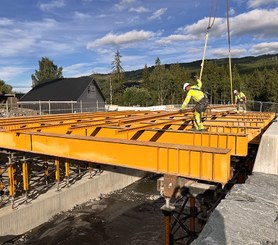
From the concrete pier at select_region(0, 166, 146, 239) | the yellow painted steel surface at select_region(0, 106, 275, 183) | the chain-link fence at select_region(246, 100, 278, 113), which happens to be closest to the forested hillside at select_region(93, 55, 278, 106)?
the chain-link fence at select_region(246, 100, 278, 113)

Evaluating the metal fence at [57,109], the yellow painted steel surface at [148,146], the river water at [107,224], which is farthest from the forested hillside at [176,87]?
the yellow painted steel surface at [148,146]

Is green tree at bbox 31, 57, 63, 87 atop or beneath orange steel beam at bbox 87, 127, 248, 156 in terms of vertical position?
atop

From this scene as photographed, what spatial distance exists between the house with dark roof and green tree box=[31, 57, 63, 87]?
1494 inches

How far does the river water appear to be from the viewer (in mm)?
12992

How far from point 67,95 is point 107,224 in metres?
28.7

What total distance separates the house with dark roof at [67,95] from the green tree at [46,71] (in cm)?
3795

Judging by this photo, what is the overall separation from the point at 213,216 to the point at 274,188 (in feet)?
7.21

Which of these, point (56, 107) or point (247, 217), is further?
point (56, 107)

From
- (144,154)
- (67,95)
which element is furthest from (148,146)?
(67,95)

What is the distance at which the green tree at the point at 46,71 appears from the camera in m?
82.6

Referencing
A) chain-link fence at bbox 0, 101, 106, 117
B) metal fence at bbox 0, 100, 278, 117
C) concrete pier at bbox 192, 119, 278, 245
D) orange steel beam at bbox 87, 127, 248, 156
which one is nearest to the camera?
concrete pier at bbox 192, 119, 278, 245

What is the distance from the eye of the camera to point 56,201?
14820 millimetres

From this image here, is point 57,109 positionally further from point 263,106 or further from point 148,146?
point 148,146

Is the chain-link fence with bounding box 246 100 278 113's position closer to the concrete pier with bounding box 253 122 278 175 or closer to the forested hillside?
the concrete pier with bounding box 253 122 278 175
